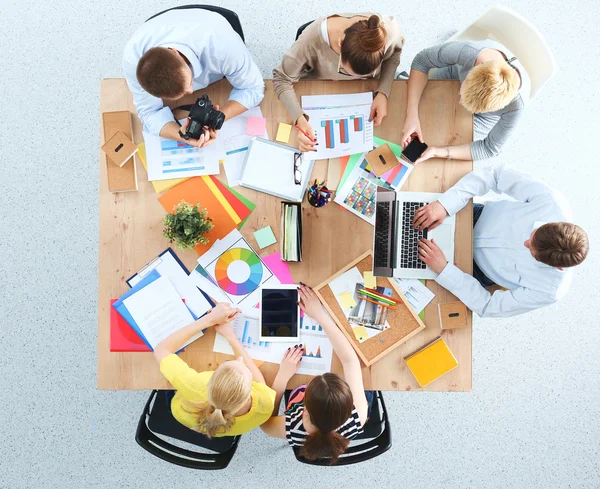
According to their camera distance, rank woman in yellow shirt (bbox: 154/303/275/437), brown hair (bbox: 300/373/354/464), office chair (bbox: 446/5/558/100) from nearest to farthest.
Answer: brown hair (bbox: 300/373/354/464)
woman in yellow shirt (bbox: 154/303/275/437)
office chair (bbox: 446/5/558/100)

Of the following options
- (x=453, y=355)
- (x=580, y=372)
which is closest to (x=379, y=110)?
(x=453, y=355)

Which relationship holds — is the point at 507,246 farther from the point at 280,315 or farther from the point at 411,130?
the point at 280,315

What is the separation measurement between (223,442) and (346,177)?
1.29m

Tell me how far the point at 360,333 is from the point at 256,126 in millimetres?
891

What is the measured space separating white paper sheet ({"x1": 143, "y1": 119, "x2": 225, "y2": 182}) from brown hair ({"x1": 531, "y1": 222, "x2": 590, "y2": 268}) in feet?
3.90

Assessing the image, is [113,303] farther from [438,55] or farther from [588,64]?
[588,64]

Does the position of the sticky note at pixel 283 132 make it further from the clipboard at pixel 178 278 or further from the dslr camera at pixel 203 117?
the clipboard at pixel 178 278

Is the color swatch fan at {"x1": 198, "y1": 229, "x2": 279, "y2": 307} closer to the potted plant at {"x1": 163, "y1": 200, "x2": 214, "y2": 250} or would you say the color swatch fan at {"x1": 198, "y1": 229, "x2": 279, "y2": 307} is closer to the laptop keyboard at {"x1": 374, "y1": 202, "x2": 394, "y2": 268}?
the potted plant at {"x1": 163, "y1": 200, "x2": 214, "y2": 250}

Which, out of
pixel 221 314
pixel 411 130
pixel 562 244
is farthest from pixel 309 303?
pixel 562 244

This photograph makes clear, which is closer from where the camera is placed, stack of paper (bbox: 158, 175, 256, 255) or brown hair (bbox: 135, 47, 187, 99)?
brown hair (bbox: 135, 47, 187, 99)

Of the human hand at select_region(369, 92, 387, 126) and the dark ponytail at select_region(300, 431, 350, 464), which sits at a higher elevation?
the human hand at select_region(369, 92, 387, 126)

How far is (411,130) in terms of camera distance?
5.92 feet

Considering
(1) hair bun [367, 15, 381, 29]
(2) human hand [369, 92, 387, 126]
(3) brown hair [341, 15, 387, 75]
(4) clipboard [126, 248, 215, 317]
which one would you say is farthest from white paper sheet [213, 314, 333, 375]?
(1) hair bun [367, 15, 381, 29]

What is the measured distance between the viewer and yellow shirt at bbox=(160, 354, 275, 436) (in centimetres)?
171
